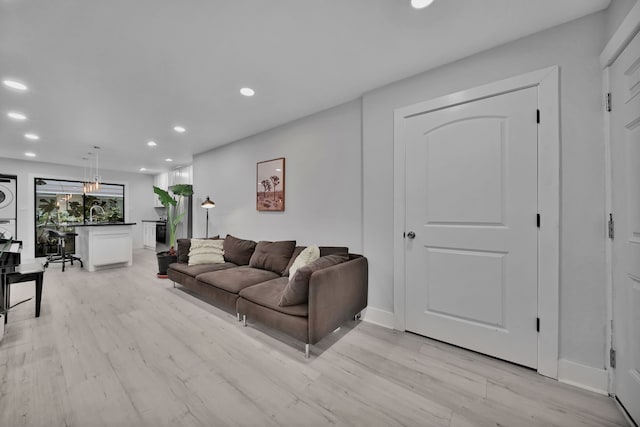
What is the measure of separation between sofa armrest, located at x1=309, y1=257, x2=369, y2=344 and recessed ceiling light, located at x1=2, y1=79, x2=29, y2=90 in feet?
11.6

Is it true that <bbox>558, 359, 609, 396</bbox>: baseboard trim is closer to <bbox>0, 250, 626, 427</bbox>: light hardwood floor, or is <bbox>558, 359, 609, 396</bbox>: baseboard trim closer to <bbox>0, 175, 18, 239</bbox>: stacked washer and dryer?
<bbox>0, 250, 626, 427</bbox>: light hardwood floor

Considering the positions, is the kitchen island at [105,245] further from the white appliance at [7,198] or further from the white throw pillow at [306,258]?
the white throw pillow at [306,258]

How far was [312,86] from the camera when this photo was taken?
8.62 ft

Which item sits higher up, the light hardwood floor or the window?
the window

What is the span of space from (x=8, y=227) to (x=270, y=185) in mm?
6693

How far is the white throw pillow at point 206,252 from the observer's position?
3697 millimetres

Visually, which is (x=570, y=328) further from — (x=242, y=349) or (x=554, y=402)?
(x=242, y=349)

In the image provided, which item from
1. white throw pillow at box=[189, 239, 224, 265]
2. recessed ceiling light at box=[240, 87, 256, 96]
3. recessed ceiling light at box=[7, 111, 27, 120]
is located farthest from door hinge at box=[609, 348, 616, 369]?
recessed ceiling light at box=[7, 111, 27, 120]

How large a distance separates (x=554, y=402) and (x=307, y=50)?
3003 mm

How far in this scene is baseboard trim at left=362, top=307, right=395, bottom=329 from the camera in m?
2.51

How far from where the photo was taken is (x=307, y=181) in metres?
3.36

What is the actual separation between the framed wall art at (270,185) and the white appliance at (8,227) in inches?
249

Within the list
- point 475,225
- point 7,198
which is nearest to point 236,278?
point 475,225

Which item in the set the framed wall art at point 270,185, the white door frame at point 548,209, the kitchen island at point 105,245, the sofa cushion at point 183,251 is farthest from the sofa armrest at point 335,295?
the kitchen island at point 105,245
